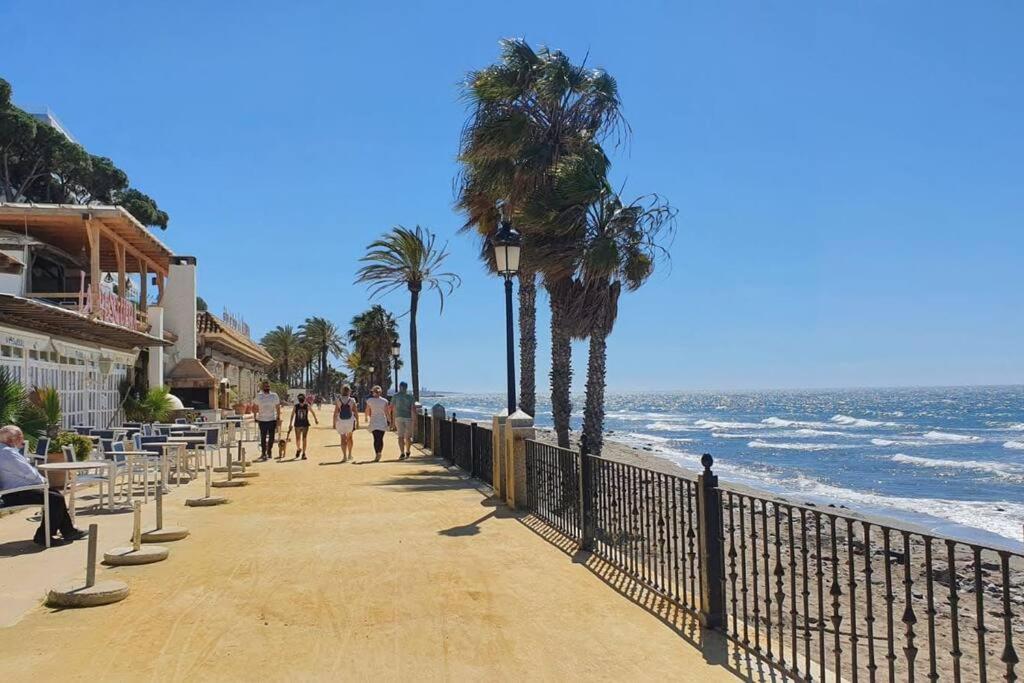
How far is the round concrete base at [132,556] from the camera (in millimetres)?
7505

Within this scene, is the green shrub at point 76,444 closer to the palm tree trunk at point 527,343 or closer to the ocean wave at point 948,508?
the palm tree trunk at point 527,343

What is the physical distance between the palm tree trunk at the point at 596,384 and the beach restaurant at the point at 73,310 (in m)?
9.59

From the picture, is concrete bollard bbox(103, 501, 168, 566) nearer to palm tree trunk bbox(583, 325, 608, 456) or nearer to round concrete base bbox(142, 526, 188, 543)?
round concrete base bbox(142, 526, 188, 543)

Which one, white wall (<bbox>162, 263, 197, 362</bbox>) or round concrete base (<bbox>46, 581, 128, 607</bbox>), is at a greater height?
white wall (<bbox>162, 263, 197, 362</bbox>)

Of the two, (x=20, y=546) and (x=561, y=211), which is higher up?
(x=561, y=211)

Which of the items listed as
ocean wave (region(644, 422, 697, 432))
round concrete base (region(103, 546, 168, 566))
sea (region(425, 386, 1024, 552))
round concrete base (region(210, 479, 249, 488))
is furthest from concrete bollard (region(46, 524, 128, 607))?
ocean wave (region(644, 422, 697, 432))

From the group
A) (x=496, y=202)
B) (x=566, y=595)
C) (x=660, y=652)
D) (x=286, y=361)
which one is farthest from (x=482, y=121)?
(x=286, y=361)

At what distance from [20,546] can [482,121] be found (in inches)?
468

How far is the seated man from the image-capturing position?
323 inches

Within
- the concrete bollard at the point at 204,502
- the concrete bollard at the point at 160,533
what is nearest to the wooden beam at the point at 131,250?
Answer: the concrete bollard at the point at 204,502

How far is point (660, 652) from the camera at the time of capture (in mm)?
5141

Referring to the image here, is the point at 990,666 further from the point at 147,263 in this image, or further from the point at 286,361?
the point at 286,361

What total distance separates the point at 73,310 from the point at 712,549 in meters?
17.1

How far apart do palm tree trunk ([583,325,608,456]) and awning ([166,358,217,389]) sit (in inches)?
810
